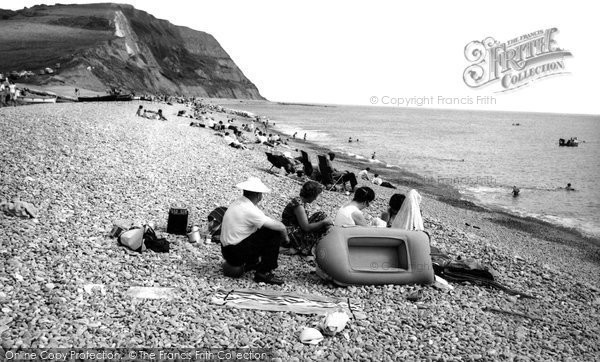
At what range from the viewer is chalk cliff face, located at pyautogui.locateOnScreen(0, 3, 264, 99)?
84188 mm

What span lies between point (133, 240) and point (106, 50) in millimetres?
111019

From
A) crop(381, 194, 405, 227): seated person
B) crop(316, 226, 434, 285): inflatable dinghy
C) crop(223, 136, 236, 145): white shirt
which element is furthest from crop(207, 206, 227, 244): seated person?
crop(223, 136, 236, 145): white shirt

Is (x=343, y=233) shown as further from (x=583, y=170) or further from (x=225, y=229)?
(x=583, y=170)

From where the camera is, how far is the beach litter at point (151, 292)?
216 inches

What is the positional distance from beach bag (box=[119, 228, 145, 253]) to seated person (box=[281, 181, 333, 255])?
2240 millimetres

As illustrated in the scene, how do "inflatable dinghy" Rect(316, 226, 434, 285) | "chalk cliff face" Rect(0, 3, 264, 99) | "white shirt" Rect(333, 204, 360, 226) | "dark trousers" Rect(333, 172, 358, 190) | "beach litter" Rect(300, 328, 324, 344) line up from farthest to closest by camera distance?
"chalk cliff face" Rect(0, 3, 264, 99) < "dark trousers" Rect(333, 172, 358, 190) < "white shirt" Rect(333, 204, 360, 226) < "inflatable dinghy" Rect(316, 226, 434, 285) < "beach litter" Rect(300, 328, 324, 344)

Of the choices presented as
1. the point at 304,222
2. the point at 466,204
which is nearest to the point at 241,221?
the point at 304,222

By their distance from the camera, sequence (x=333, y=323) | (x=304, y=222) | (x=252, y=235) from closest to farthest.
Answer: (x=333, y=323) < (x=252, y=235) < (x=304, y=222)

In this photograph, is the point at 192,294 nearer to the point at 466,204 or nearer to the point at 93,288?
the point at 93,288

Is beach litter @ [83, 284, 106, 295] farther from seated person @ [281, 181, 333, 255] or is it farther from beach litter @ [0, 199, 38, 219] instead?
seated person @ [281, 181, 333, 255]

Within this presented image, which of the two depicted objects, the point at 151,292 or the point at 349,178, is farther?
the point at 349,178

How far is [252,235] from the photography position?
6.49m

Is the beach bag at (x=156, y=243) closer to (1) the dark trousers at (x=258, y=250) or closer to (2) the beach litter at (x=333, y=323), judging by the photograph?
(1) the dark trousers at (x=258, y=250)

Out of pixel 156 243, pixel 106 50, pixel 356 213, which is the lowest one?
pixel 156 243
